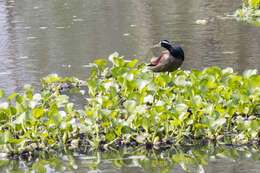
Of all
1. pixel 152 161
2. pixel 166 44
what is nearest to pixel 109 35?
pixel 166 44

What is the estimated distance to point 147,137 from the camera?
5699mm

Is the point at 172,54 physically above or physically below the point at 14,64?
above

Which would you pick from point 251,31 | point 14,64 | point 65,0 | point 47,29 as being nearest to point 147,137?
point 14,64

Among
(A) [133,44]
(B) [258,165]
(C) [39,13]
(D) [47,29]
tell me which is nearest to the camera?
(B) [258,165]

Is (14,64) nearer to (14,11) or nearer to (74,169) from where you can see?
(74,169)

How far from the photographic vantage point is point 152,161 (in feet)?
17.5

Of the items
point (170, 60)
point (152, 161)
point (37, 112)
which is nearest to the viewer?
point (152, 161)

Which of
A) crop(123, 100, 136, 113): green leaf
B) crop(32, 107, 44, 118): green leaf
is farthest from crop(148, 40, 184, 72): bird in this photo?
crop(32, 107, 44, 118): green leaf

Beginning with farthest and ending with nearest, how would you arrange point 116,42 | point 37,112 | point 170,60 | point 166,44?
point 116,42
point 166,44
point 170,60
point 37,112

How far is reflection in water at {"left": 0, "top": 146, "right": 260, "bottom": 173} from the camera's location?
5.10 m

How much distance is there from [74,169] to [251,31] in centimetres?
756

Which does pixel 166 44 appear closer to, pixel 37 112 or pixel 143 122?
pixel 143 122

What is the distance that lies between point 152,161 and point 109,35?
7349mm

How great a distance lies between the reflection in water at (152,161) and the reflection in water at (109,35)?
9.73ft
